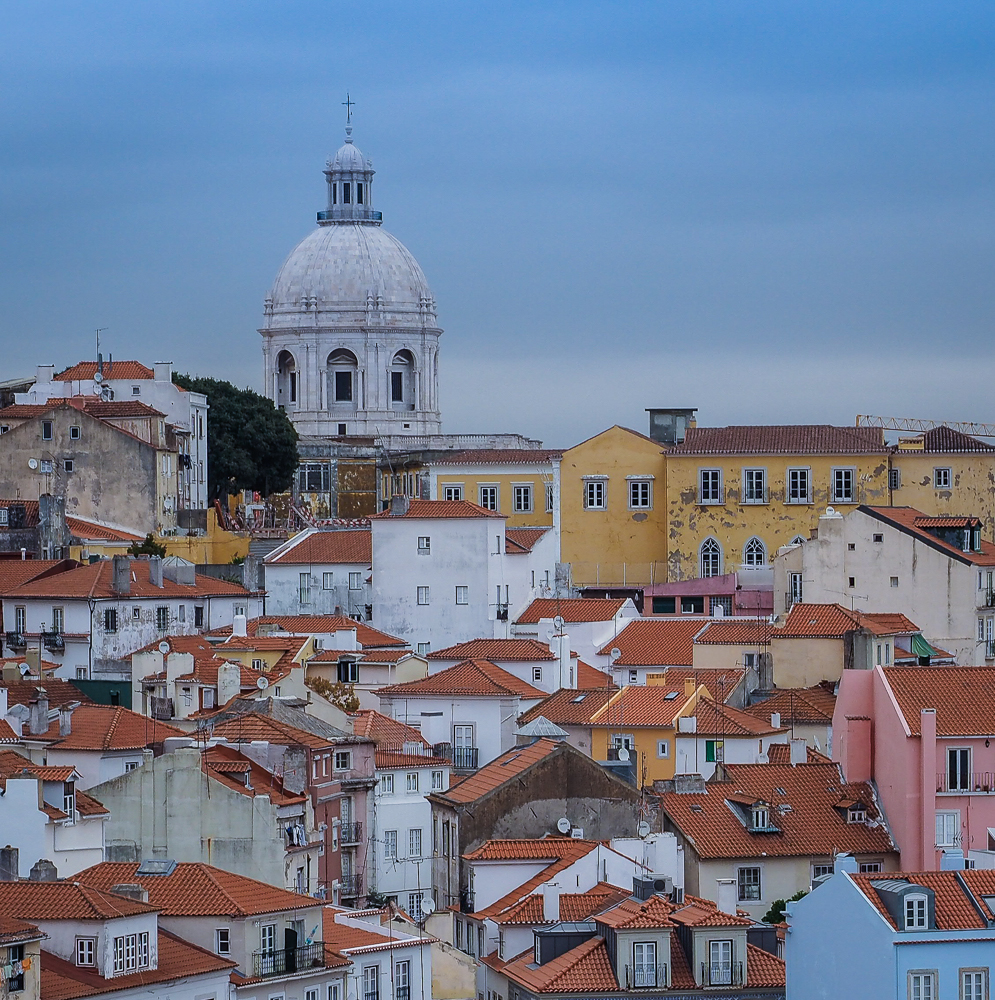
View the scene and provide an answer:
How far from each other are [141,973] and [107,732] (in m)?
21.5

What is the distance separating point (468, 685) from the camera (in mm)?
77812

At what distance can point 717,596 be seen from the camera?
3834 inches

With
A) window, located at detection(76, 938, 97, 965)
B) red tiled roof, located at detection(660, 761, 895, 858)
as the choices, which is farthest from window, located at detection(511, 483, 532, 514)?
window, located at detection(76, 938, 97, 965)

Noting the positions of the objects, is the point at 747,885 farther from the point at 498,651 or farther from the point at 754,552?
the point at 754,552

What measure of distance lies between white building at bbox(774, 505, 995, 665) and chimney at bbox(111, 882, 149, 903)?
123 feet

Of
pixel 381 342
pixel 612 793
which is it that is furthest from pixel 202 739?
pixel 381 342

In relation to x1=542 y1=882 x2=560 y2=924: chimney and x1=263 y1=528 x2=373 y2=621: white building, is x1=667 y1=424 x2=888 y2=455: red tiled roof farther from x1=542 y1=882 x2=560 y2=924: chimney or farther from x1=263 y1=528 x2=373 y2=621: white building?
x1=542 y1=882 x2=560 y2=924: chimney

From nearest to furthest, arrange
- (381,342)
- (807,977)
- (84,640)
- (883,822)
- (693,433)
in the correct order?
(807,977), (883,822), (84,640), (693,433), (381,342)

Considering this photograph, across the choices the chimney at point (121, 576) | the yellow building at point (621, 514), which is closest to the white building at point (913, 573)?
the yellow building at point (621, 514)

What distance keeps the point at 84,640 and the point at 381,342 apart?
218 ft

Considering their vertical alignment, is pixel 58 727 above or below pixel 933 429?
below

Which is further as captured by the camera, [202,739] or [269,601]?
[269,601]

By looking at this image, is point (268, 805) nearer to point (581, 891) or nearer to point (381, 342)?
point (581, 891)

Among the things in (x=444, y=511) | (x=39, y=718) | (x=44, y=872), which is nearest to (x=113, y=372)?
(x=444, y=511)
